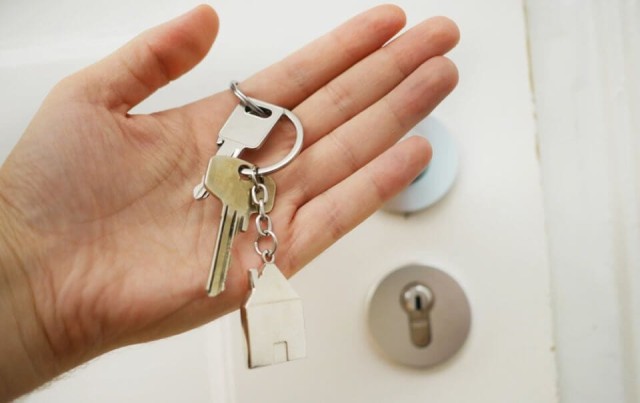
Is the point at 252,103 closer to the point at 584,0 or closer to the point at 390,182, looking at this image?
the point at 390,182

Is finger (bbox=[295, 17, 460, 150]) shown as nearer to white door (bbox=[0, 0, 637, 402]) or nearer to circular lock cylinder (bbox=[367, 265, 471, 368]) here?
white door (bbox=[0, 0, 637, 402])

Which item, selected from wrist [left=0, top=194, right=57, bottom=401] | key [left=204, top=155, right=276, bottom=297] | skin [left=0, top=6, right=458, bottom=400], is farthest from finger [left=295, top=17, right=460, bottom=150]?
wrist [left=0, top=194, right=57, bottom=401]

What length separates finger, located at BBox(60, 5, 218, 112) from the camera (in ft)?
1.68

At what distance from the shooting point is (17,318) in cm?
50

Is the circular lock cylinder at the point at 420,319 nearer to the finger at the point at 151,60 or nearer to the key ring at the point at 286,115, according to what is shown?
the key ring at the point at 286,115

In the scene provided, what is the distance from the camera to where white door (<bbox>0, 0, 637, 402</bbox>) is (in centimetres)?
58

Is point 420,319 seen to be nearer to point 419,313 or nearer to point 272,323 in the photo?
point 419,313

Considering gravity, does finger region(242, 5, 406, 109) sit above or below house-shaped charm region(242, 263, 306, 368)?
above

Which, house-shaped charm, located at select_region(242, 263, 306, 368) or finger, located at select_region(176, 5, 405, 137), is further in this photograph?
finger, located at select_region(176, 5, 405, 137)

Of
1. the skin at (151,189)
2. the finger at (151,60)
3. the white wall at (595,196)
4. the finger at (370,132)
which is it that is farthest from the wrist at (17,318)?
the white wall at (595,196)

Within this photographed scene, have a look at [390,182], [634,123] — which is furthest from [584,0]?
[390,182]

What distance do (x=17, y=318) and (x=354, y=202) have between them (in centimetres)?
32

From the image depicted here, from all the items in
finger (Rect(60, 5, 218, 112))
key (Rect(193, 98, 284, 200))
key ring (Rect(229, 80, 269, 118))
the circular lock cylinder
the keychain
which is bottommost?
the circular lock cylinder

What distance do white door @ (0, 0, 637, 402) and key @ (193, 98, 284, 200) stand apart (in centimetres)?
8
